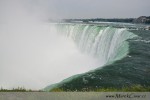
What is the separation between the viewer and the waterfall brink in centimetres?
2785

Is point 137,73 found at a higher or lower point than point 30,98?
higher

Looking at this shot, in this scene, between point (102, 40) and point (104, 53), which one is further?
point (102, 40)

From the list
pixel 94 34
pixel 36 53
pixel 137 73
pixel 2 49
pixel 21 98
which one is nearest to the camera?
pixel 21 98

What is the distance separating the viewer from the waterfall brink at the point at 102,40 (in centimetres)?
2785

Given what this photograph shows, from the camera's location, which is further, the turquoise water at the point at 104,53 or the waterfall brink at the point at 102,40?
the waterfall brink at the point at 102,40

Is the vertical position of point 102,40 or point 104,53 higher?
point 102,40

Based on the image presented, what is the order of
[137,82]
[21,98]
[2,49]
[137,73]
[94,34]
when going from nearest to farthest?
[21,98], [137,82], [137,73], [94,34], [2,49]

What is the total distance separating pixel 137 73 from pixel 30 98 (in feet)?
36.1

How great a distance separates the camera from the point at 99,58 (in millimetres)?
32781

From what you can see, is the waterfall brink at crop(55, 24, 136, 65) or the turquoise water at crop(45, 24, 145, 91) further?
the waterfall brink at crop(55, 24, 136, 65)

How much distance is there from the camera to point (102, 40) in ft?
113

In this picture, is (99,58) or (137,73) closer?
(137,73)

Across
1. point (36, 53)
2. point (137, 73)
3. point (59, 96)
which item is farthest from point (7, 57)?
point (59, 96)

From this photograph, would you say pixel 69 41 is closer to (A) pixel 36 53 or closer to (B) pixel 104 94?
(A) pixel 36 53
